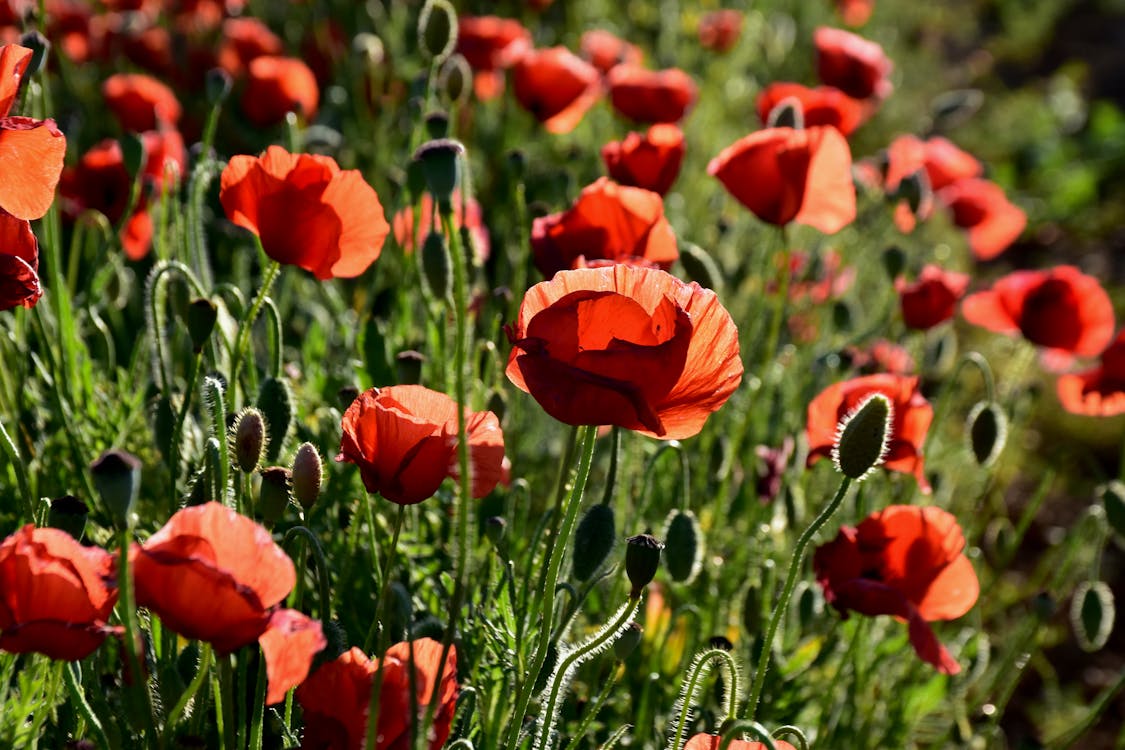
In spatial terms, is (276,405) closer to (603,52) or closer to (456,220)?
(456,220)

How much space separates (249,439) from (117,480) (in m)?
0.22

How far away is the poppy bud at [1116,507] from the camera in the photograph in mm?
1822

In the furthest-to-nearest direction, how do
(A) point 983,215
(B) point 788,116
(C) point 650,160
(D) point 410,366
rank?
(A) point 983,215 → (B) point 788,116 → (C) point 650,160 → (D) point 410,366

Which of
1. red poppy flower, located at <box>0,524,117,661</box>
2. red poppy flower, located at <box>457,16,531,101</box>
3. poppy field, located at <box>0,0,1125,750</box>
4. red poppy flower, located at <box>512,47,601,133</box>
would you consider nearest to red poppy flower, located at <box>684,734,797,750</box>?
poppy field, located at <box>0,0,1125,750</box>

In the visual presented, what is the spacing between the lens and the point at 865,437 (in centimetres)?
126

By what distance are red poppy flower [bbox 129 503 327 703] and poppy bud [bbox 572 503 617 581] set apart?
0.43 m

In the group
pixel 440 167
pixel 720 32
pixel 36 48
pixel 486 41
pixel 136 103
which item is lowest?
pixel 720 32

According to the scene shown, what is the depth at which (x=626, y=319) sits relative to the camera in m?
1.12

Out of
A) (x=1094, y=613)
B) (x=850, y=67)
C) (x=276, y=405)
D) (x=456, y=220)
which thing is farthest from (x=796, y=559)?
(x=850, y=67)

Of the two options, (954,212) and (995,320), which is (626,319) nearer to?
(995,320)

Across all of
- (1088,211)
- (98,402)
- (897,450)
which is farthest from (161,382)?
(1088,211)

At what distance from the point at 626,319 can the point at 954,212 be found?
218 cm

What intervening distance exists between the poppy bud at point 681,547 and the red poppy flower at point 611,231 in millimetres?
365

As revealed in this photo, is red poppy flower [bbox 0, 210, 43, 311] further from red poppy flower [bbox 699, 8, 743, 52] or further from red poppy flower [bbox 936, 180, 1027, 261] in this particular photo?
red poppy flower [bbox 699, 8, 743, 52]
